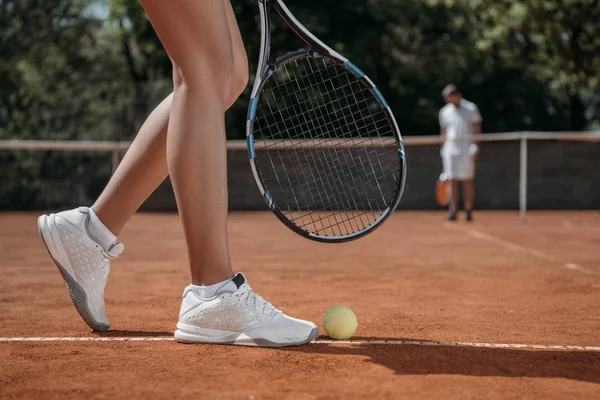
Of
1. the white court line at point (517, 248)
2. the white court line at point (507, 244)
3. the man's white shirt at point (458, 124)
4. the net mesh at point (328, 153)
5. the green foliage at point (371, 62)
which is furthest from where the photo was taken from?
the green foliage at point (371, 62)

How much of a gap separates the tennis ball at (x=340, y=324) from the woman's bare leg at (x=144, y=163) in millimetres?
743

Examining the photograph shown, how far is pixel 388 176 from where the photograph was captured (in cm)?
1195

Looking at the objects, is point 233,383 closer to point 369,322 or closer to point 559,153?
point 369,322

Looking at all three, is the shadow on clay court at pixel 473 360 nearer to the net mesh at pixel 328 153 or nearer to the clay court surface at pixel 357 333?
the clay court surface at pixel 357 333

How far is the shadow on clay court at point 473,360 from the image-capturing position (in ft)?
7.72

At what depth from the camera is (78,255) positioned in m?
2.87

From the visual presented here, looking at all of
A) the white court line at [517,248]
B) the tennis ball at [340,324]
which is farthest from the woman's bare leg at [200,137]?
the white court line at [517,248]

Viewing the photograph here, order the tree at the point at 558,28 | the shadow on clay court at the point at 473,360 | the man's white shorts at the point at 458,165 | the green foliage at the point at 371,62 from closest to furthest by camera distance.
A: 1. the shadow on clay court at the point at 473,360
2. the man's white shorts at the point at 458,165
3. the tree at the point at 558,28
4. the green foliage at the point at 371,62

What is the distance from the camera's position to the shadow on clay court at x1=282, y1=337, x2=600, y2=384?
235 centimetres

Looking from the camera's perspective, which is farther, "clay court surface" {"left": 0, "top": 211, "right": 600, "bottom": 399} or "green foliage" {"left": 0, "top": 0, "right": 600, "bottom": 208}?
"green foliage" {"left": 0, "top": 0, "right": 600, "bottom": 208}

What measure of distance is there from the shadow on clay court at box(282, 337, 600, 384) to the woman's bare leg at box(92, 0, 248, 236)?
75cm

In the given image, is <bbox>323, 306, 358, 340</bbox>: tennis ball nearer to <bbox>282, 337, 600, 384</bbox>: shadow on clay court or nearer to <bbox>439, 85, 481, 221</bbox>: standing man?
<bbox>282, 337, 600, 384</bbox>: shadow on clay court

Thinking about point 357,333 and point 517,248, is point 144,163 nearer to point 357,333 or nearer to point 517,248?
point 357,333

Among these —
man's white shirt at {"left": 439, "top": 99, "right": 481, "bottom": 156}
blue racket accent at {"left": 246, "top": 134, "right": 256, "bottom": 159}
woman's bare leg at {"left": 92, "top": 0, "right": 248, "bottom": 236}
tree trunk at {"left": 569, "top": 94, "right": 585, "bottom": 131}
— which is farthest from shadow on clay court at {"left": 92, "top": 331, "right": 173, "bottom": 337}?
tree trunk at {"left": 569, "top": 94, "right": 585, "bottom": 131}
